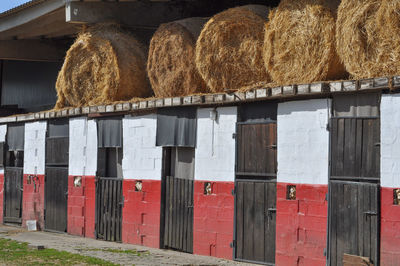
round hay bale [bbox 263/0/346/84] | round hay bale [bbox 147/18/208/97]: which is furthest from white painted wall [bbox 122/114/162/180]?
round hay bale [bbox 263/0/346/84]

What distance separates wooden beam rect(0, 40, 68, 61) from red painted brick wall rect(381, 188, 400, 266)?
1607 cm

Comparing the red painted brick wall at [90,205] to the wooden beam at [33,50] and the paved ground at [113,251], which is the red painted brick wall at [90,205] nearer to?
the paved ground at [113,251]

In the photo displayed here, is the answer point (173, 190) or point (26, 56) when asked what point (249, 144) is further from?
point (26, 56)

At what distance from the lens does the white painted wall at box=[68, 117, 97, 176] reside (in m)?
19.0

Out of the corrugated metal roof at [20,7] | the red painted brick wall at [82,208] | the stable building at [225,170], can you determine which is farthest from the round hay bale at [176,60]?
the corrugated metal roof at [20,7]

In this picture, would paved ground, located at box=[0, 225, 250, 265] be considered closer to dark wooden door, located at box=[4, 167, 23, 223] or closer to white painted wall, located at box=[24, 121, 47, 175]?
white painted wall, located at box=[24, 121, 47, 175]

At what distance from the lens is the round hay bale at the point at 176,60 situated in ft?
50.8

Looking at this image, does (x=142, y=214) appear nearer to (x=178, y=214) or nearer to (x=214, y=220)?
(x=178, y=214)

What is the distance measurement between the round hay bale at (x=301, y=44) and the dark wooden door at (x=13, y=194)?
11.8 metres

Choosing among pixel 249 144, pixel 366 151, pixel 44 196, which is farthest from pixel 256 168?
pixel 44 196

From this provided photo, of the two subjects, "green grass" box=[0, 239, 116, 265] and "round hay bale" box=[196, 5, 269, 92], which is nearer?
"green grass" box=[0, 239, 116, 265]

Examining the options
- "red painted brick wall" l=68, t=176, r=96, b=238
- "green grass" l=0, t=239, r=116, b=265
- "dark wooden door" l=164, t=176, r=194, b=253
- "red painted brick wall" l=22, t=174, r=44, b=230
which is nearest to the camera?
"green grass" l=0, t=239, r=116, b=265

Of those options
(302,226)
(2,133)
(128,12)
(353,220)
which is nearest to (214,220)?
(302,226)

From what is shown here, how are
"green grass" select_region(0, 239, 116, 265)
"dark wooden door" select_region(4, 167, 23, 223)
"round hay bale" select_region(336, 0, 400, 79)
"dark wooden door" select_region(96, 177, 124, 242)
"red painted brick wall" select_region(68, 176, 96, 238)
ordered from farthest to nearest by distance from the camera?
1. "dark wooden door" select_region(4, 167, 23, 223)
2. "red painted brick wall" select_region(68, 176, 96, 238)
3. "dark wooden door" select_region(96, 177, 124, 242)
4. "green grass" select_region(0, 239, 116, 265)
5. "round hay bale" select_region(336, 0, 400, 79)
